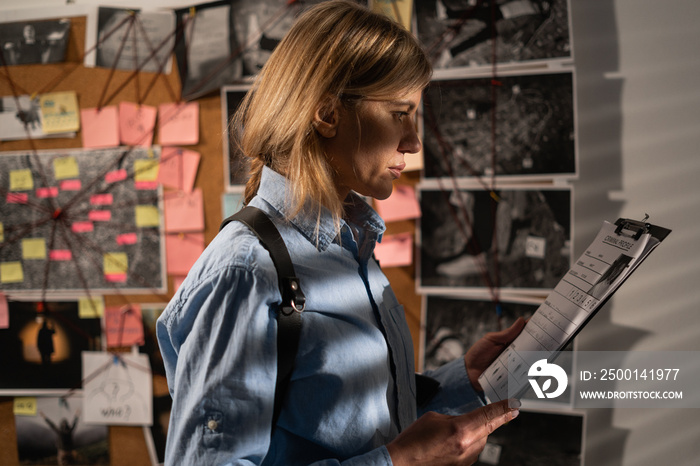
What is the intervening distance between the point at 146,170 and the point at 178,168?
104mm

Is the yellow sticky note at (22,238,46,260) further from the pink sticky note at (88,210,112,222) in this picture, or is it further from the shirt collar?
the shirt collar

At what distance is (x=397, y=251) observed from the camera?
137cm

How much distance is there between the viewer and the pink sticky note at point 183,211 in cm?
146

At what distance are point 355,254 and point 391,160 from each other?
0.15 m

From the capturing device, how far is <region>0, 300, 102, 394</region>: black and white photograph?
1.54 meters

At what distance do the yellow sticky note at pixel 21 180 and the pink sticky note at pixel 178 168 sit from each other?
433 millimetres

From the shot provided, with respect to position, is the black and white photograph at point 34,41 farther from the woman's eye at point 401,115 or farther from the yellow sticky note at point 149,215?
the woman's eye at point 401,115

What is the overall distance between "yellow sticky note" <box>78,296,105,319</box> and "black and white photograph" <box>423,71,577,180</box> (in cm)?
106

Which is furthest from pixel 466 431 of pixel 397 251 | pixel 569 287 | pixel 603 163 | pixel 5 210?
pixel 5 210

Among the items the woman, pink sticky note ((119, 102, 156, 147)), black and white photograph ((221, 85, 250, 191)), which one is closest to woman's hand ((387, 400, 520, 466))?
the woman

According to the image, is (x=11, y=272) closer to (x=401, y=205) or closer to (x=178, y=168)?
(x=178, y=168)

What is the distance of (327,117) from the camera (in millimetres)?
673

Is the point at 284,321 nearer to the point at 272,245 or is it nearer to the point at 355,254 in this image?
the point at 272,245

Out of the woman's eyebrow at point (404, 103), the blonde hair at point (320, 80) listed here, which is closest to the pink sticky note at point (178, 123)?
the blonde hair at point (320, 80)
